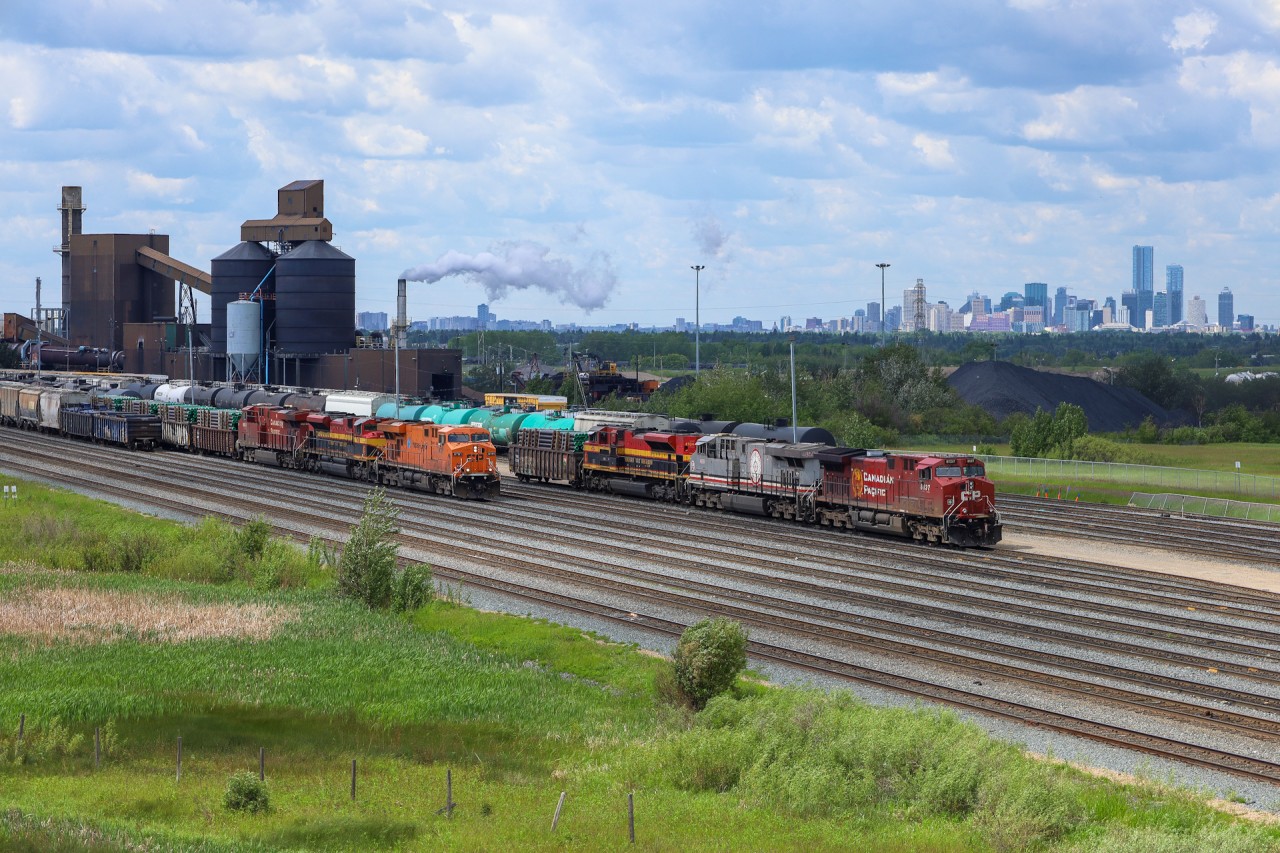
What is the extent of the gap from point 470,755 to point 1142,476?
4588 centimetres

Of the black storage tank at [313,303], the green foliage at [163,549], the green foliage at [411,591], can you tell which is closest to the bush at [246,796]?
the green foliage at [411,591]

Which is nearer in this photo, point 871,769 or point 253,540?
point 871,769

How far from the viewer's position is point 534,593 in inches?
1437

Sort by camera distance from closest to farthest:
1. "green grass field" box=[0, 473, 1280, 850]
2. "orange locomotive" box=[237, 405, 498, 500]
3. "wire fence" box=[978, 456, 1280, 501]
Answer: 1. "green grass field" box=[0, 473, 1280, 850]
2. "orange locomotive" box=[237, 405, 498, 500]
3. "wire fence" box=[978, 456, 1280, 501]

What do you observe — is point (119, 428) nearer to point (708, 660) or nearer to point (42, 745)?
point (42, 745)

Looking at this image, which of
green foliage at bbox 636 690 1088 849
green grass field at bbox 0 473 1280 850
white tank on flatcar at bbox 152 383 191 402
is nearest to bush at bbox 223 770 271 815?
green grass field at bbox 0 473 1280 850

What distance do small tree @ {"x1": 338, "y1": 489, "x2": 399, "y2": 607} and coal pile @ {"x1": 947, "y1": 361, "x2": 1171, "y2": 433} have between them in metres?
85.9

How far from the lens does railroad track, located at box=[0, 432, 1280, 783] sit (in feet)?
76.5

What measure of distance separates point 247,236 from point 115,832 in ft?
385

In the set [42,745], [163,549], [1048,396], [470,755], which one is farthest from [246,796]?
[1048,396]

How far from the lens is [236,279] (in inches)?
4934

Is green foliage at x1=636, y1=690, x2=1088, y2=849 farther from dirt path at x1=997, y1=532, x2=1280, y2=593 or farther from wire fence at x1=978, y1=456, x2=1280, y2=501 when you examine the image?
wire fence at x1=978, y1=456, x2=1280, y2=501

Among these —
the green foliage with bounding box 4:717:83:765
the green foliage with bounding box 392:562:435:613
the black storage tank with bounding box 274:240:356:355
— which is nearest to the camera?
the green foliage with bounding box 4:717:83:765

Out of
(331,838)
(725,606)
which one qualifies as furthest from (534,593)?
(331,838)
